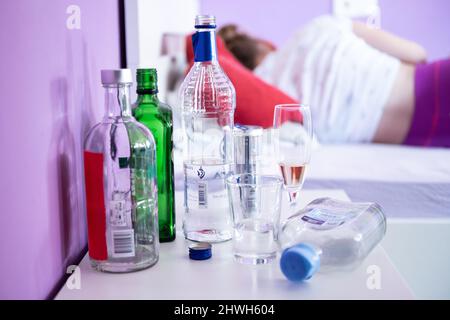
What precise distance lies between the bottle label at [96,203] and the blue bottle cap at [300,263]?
8.7 inches

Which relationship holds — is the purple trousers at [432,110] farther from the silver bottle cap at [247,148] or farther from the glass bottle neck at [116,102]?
the glass bottle neck at [116,102]

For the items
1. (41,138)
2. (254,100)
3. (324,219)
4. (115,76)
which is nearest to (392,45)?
(254,100)

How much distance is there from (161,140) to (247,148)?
0.12m

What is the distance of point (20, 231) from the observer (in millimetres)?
537

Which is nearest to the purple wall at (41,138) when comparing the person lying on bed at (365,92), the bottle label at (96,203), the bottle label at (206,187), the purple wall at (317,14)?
the bottle label at (96,203)

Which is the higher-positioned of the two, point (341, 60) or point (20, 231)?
point (341, 60)

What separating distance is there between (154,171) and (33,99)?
185 mm

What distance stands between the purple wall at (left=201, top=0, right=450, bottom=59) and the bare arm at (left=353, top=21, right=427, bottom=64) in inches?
40.0

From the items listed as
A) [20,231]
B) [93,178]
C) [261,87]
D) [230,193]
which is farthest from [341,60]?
[20,231]

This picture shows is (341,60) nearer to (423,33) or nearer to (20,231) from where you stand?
(20,231)

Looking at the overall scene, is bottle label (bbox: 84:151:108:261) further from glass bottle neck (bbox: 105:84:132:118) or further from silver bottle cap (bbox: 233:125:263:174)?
silver bottle cap (bbox: 233:125:263:174)

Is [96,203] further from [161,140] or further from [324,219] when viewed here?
[324,219]

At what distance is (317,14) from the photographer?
3.04 m
